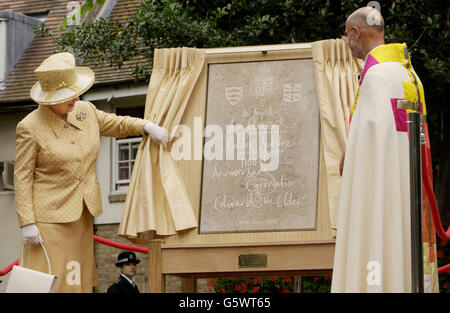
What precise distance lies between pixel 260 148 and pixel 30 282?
2011 mm

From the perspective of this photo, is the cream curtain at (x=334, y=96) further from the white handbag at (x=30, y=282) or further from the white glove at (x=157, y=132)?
the white handbag at (x=30, y=282)

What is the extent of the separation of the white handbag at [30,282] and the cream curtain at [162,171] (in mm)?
1060

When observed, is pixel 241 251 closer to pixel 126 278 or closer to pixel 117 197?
pixel 126 278

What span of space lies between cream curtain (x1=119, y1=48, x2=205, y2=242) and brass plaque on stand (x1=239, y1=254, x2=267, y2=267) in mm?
458

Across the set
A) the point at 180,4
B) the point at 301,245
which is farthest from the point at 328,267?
the point at 180,4

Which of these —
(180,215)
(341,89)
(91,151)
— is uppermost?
(341,89)

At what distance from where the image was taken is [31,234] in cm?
670

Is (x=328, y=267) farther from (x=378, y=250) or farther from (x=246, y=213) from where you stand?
(x=378, y=250)

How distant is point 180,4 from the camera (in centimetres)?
1274

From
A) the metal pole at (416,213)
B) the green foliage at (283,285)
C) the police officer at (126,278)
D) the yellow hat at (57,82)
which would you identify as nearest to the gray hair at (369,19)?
the metal pole at (416,213)

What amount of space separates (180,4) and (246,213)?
6126mm

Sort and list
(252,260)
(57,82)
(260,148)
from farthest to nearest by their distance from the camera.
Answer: (260,148) → (57,82) → (252,260)

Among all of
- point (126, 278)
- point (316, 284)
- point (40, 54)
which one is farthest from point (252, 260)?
point (40, 54)

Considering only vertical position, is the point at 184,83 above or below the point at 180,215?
above
